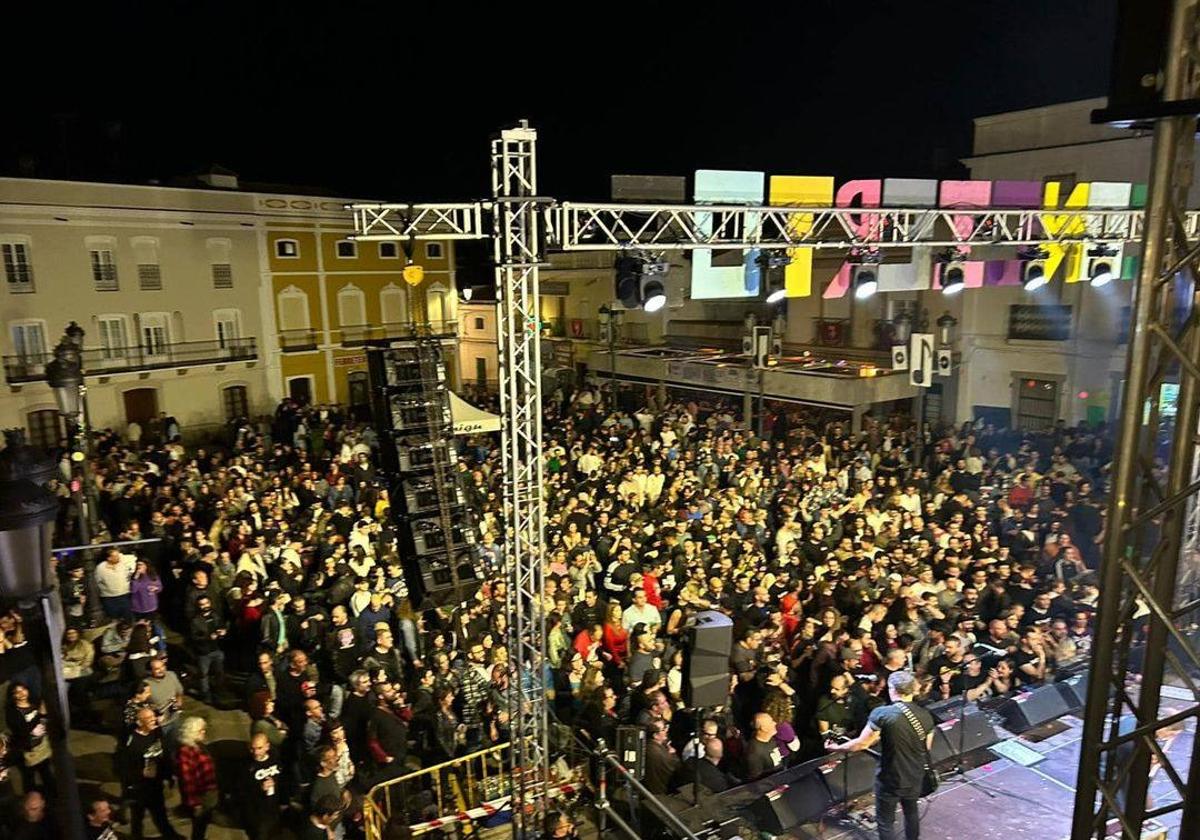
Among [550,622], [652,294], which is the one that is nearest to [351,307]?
[652,294]

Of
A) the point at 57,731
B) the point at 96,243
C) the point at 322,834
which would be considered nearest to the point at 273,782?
the point at 322,834

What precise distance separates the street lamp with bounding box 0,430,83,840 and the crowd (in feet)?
7.61

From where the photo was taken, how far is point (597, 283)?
30766 millimetres

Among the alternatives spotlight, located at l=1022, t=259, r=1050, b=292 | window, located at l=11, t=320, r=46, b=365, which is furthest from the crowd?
window, located at l=11, t=320, r=46, b=365

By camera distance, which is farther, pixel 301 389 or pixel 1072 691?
pixel 301 389

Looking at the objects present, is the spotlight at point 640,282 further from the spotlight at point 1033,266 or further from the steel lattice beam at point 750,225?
the spotlight at point 1033,266

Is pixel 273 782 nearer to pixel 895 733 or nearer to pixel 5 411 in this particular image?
pixel 895 733

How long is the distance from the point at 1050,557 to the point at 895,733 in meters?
5.89

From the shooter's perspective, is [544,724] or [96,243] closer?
[544,724]

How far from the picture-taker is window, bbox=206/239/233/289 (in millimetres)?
24312

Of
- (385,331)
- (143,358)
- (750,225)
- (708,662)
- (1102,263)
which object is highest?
(750,225)

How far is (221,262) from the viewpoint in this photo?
24.6 m

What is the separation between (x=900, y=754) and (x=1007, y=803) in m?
1.68

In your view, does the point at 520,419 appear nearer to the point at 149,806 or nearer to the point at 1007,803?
the point at 149,806
